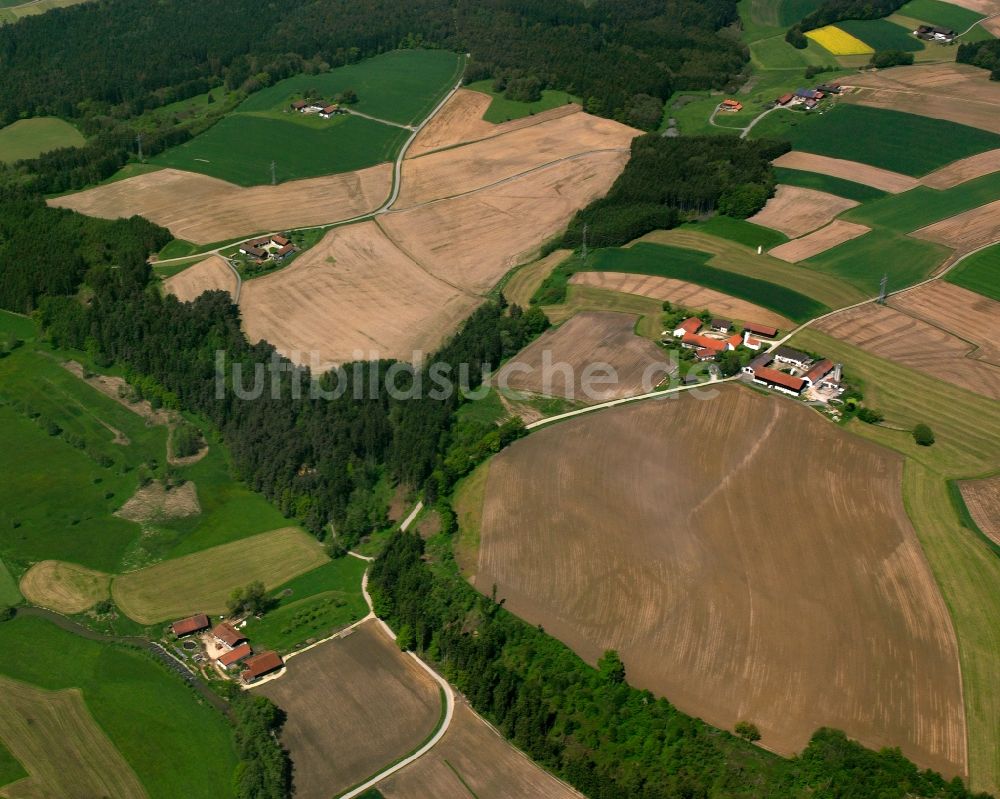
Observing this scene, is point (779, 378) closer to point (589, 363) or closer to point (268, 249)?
point (589, 363)

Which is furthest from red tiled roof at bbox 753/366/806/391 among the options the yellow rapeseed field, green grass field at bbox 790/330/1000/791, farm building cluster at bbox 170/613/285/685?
the yellow rapeseed field

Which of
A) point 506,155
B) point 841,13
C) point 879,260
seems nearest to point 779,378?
point 879,260

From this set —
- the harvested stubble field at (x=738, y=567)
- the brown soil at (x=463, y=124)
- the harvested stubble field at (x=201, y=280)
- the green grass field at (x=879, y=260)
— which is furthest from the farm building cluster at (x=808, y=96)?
the harvested stubble field at (x=201, y=280)

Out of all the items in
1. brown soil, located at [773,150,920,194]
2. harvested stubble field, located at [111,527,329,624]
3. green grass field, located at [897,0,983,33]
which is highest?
green grass field, located at [897,0,983,33]

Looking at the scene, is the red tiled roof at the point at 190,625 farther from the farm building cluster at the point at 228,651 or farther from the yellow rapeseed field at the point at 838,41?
the yellow rapeseed field at the point at 838,41

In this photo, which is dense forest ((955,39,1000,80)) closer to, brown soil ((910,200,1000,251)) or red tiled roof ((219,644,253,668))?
brown soil ((910,200,1000,251))
